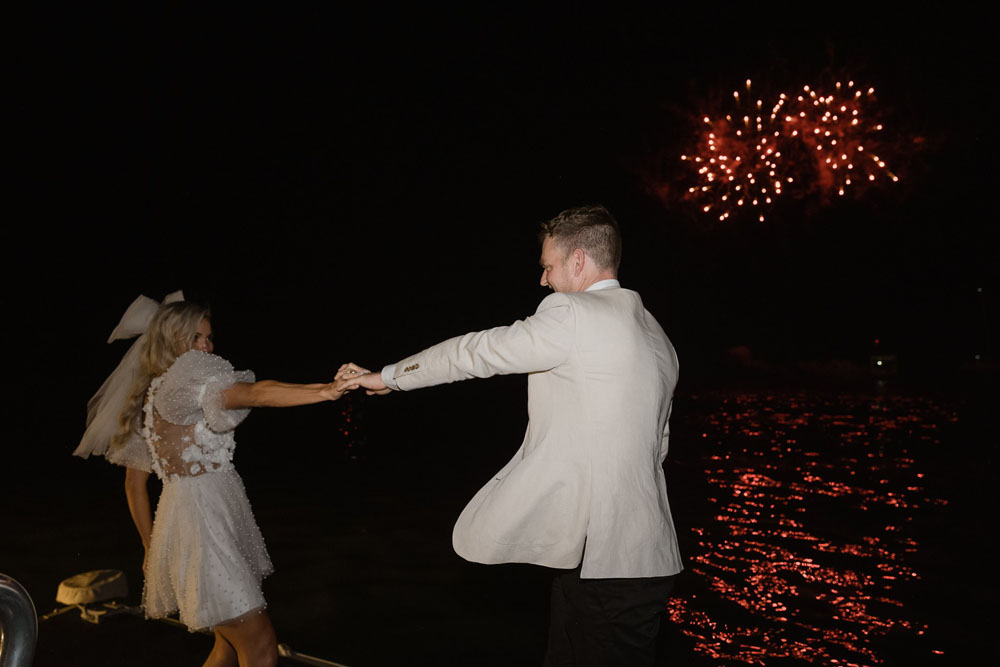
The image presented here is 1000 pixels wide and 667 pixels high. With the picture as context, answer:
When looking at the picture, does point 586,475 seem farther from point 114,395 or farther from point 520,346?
point 114,395

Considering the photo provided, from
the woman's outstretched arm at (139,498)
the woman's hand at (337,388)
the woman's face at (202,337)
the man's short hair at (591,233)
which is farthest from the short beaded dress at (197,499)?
the woman's outstretched arm at (139,498)

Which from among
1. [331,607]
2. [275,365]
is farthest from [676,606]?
[275,365]

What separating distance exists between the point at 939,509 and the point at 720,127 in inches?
222

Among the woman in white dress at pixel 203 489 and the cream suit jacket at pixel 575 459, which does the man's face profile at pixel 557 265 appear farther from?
the woman in white dress at pixel 203 489

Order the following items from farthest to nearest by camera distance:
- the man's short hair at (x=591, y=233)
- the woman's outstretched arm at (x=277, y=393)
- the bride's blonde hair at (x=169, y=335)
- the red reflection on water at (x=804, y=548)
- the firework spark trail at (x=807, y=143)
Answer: the firework spark trail at (x=807, y=143) → the red reflection on water at (x=804, y=548) → the bride's blonde hair at (x=169, y=335) → the woman's outstretched arm at (x=277, y=393) → the man's short hair at (x=591, y=233)

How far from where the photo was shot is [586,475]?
2.63 metres

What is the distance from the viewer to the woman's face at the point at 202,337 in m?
3.57

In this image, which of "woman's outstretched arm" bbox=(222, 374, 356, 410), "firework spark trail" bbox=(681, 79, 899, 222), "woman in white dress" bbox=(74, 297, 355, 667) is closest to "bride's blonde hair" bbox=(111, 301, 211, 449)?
"woman in white dress" bbox=(74, 297, 355, 667)

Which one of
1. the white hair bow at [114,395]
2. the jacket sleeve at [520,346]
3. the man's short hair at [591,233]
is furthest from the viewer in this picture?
the white hair bow at [114,395]

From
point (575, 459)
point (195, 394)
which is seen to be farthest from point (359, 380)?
point (575, 459)

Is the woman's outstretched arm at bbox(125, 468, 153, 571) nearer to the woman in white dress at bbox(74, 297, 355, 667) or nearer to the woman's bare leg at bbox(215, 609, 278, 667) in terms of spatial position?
the woman in white dress at bbox(74, 297, 355, 667)

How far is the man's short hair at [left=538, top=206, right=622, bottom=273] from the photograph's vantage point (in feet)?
9.32

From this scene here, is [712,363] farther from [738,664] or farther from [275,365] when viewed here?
[738,664]

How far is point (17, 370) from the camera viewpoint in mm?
24375
